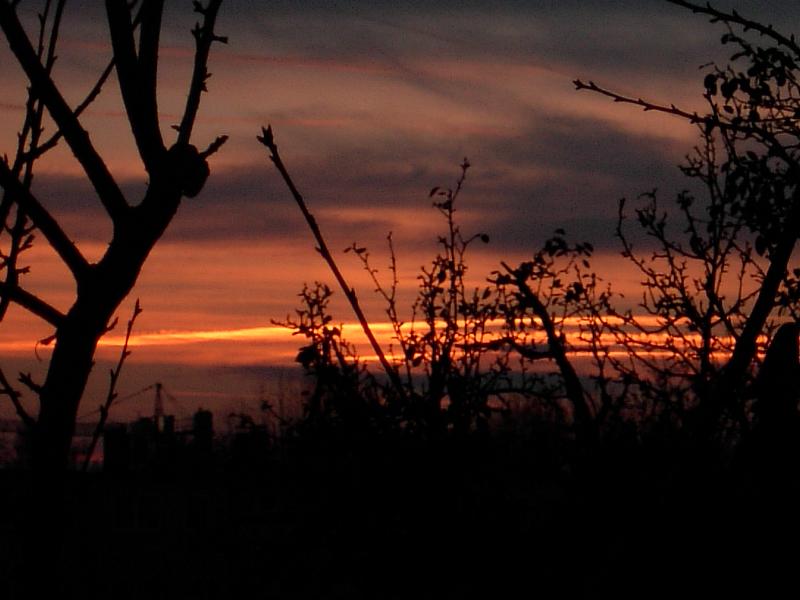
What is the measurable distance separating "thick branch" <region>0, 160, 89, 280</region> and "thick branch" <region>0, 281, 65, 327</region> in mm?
85

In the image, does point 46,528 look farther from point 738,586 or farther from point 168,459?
point 168,459

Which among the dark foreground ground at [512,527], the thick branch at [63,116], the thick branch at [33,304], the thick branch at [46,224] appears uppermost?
the thick branch at [63,116]

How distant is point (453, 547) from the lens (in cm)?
471

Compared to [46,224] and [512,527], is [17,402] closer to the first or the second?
[46,224]

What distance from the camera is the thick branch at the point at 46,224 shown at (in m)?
2.32

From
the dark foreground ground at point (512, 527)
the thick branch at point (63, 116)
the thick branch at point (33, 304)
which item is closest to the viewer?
the thick branch at point (63, 116)

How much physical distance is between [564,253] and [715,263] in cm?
286

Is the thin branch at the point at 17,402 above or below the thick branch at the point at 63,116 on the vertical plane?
below

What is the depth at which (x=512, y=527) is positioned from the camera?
4.51 meters

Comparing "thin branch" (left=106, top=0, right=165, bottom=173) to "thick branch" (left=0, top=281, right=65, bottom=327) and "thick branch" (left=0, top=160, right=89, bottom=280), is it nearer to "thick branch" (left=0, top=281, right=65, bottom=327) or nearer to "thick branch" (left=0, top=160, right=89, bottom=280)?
"thick branch" (left=0, top=160, right=89, bottom=280)

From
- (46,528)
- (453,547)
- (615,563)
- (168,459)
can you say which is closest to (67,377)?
(46,528)

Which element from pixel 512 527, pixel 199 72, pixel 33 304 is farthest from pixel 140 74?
pixel 512 527

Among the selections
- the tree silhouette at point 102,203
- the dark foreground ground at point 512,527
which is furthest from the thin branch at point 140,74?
the dark foreground ground at point 512,527

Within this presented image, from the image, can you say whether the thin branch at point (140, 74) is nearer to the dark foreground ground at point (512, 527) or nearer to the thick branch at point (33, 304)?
the thick branch at point (33, 304)
